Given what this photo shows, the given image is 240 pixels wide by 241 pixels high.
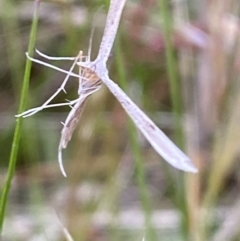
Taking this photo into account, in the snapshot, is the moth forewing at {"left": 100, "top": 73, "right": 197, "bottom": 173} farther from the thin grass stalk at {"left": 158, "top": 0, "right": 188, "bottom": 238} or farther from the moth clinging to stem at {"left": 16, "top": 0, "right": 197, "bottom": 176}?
the thin grass stalk at {"left": 158, "top": 0, "right": 188, "bottom": 238}

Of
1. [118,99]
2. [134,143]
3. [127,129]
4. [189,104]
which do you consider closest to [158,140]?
[118,99]

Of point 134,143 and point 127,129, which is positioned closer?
point 134,143

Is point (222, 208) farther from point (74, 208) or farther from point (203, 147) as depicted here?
point (74, 208)

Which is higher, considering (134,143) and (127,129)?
(134,143)

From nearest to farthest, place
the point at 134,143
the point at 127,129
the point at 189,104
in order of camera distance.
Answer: the point at 134,143 < the point at 127,129 < the point at 189,104

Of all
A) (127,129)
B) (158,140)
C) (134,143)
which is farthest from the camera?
(127,129)

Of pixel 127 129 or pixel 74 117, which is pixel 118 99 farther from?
pixel 127 129

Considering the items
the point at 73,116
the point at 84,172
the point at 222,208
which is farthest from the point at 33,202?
the point at 73,116

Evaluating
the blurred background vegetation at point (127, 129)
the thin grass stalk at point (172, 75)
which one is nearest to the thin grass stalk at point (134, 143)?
the thin grass stalk at point (172, 75)

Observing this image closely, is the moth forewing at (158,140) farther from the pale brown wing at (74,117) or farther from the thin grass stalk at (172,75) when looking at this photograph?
the thin grass stalk at (172,75)
